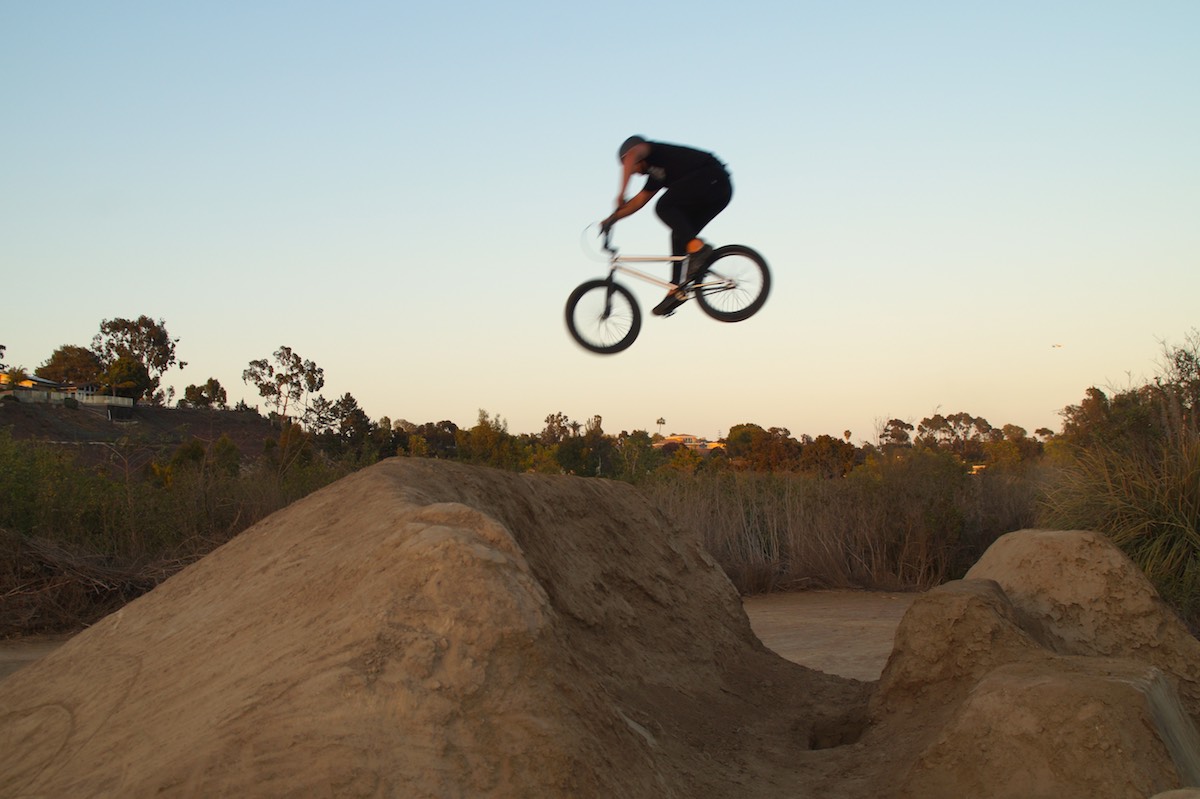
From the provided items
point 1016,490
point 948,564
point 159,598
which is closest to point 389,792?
point 159,598

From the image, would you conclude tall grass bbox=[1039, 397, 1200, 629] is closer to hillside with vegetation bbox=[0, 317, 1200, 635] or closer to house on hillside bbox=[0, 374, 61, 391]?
hillside with vegetation bbox=[0, 317, 1200, 635]

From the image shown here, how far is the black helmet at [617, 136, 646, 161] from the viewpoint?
27.1ft

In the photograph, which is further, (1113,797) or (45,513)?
(45,513)

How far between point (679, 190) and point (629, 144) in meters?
0.61

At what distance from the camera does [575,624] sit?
5.86m

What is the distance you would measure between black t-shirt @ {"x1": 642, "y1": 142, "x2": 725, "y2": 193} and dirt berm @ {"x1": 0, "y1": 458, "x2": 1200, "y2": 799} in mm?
2861

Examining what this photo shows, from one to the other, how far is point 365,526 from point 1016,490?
1871cm

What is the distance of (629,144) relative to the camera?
829 centimetres

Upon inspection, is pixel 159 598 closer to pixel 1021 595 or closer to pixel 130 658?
pixel 130 658

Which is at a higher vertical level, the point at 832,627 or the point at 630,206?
the point at 630,206

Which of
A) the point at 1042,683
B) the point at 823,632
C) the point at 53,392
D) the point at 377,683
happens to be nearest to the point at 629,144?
the point at 1042,683

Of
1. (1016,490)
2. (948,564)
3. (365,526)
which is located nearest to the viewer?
(365,526)

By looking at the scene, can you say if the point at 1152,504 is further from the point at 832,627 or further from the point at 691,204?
the point at 691,204

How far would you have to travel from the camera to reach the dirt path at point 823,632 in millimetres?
10195
